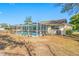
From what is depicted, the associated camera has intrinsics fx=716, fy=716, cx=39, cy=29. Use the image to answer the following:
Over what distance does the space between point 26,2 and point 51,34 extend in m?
0.39

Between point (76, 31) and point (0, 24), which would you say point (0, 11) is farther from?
point (76, 31)

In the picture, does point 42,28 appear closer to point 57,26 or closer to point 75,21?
point 57,26

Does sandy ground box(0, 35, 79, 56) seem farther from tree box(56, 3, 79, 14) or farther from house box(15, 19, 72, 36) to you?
tree box(56, 3, 79, 14)

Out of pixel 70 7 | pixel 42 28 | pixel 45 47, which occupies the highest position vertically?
pixel 70 7

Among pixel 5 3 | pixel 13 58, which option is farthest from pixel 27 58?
pixel 5 3

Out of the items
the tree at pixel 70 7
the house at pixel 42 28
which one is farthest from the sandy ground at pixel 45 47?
the tree at pixel 70 7

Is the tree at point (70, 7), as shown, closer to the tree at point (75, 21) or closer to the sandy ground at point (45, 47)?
the tree at point (75, 21)

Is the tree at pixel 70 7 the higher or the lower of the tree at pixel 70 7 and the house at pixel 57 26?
the higher

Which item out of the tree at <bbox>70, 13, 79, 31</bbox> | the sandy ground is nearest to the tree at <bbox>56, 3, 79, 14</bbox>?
the tree at <bbox>70, 13, 79, 31</bbox>

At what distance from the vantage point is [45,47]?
22.7 ft

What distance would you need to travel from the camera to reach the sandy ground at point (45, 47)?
6.92 m

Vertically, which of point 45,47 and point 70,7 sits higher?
point 70,7

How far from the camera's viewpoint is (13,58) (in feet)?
22.6

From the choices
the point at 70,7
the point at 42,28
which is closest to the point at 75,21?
the point at 70,7
